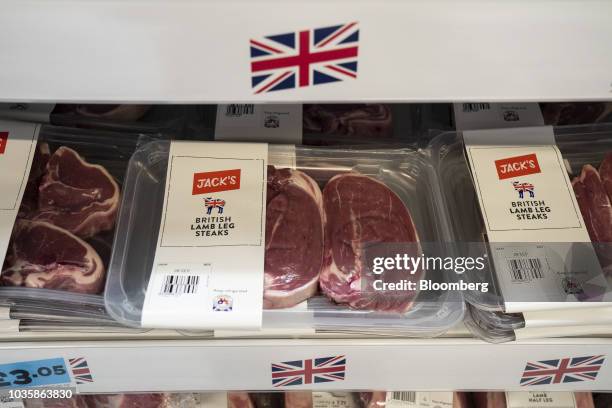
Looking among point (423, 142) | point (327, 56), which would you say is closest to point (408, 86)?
point (327, 56)

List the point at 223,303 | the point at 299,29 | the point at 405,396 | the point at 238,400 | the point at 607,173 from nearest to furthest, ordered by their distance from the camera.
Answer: the point at 299,29 → the point at 223,303 → the point at 607,173 → the point at 405,396 → the point at 238,400

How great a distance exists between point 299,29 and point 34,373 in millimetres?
786

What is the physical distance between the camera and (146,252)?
3.41ft

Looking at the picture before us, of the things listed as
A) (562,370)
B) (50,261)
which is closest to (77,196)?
(50,261)

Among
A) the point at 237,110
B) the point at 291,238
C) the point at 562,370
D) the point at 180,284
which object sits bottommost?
the point at 562,370

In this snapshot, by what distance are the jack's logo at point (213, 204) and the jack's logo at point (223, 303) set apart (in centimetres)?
18

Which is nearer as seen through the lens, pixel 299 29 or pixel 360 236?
pixel 299 29

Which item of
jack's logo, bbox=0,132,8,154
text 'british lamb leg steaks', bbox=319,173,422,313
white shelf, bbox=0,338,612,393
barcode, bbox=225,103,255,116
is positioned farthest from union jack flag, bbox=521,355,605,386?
jack's logo, bbox=0,132,8,154

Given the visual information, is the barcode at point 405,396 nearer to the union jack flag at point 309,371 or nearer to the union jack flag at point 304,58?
the union jack flag at point 309,371

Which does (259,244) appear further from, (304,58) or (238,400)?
(238,400)

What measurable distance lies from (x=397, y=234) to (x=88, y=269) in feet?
1.95

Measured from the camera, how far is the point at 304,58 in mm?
680

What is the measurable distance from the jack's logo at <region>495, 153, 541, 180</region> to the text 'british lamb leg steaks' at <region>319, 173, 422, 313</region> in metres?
0.21

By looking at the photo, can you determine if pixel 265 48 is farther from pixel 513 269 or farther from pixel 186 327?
pixel 513 269
